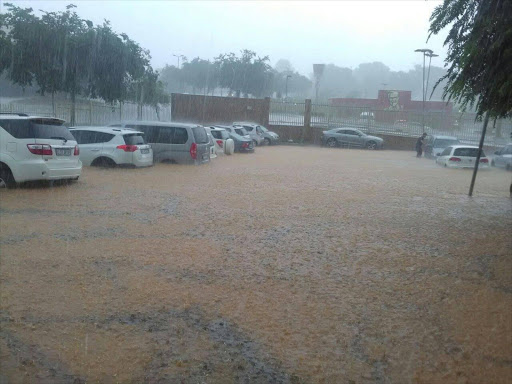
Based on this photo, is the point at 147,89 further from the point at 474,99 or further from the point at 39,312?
the point at 39,312

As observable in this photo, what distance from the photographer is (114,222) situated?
9.14 metres

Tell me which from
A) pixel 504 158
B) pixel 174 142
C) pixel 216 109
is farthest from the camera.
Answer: pixel 216 109

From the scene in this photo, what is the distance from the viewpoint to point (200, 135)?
19172 mm

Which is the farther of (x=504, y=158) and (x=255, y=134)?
(x=255, y=134)

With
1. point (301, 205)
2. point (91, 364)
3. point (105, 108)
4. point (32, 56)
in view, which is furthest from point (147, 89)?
point (91, 364)

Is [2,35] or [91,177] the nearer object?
[91,177]

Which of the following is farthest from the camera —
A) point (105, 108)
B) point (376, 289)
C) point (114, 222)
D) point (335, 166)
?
point (105, 108)

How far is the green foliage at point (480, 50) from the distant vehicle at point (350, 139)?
26989 millimetres

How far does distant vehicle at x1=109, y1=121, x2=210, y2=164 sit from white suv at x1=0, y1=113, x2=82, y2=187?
6.75m

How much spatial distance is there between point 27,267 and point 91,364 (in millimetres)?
2792

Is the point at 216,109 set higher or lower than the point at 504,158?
higher

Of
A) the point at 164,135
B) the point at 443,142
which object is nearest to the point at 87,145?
the point at 164,135

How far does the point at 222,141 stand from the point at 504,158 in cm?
1234

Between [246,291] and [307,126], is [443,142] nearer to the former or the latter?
[307,126]
